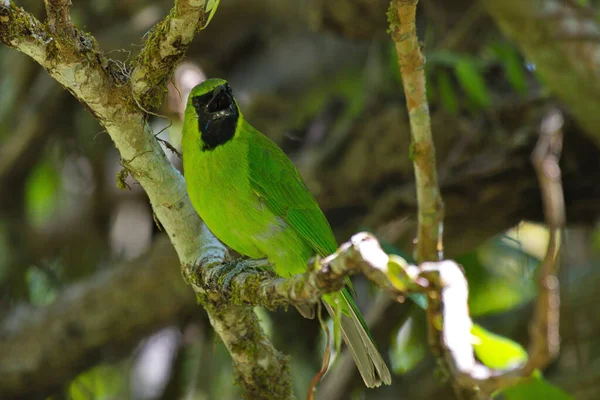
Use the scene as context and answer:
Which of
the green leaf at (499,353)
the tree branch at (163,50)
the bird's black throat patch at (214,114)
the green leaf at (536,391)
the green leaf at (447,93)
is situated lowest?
the green leaf at (536,391)

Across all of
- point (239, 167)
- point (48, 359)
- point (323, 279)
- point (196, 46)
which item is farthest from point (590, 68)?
point (48, 359)

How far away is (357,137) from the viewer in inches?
199

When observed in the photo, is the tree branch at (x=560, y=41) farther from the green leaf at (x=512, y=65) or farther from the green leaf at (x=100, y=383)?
the green leaf at (x=100, y=383)

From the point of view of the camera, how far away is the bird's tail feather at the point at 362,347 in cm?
313

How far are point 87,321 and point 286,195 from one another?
2.07 metres

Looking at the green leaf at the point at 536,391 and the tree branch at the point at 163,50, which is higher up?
the tree branch at the point at 163,50

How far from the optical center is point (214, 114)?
3422 millimetres

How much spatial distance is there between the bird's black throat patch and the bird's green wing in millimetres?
175

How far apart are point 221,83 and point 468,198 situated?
6.91ft

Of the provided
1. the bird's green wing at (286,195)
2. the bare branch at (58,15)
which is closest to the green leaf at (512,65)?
the bird's green wing at (286,195)

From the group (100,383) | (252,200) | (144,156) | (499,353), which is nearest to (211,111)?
(252,200)

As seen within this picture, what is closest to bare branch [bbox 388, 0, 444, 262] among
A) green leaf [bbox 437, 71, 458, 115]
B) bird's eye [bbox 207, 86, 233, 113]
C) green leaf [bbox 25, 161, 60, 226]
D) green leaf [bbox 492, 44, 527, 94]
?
bird's eye [bbox 207, 86, 233, 113]

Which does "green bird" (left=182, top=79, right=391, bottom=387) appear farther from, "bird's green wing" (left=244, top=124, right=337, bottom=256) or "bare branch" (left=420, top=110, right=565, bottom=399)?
"bare branch" (left=420, top=110, right=565, bottom=399)

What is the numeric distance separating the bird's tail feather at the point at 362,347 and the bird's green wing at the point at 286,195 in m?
0.29
